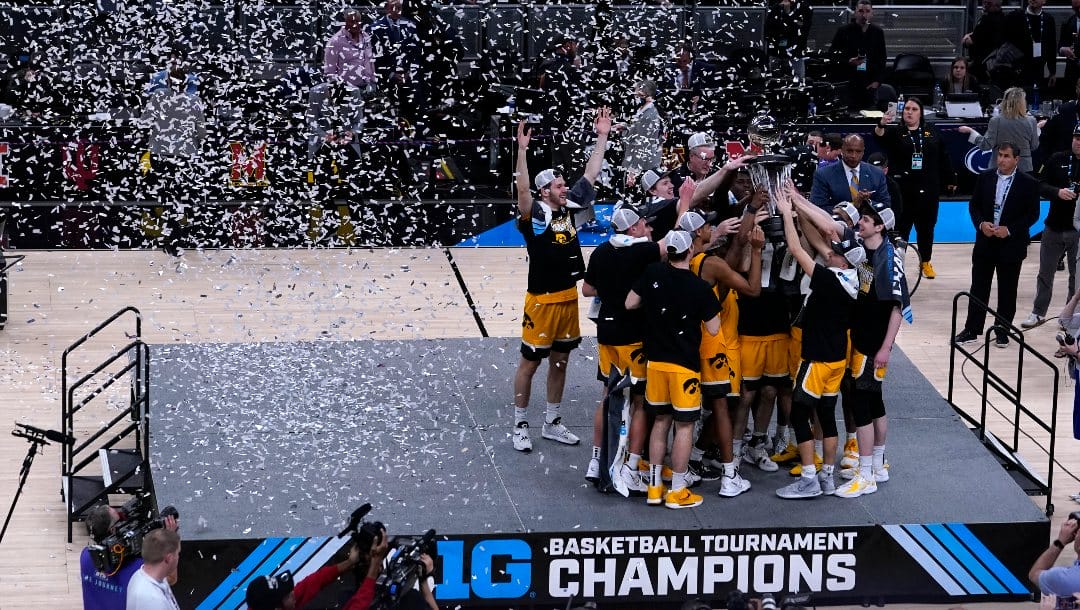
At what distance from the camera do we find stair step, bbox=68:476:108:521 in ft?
27.9

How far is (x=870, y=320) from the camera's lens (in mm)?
8133

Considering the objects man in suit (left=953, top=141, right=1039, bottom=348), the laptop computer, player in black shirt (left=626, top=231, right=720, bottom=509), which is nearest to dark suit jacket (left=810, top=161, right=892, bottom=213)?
man in suit (left=953, top=141, right=1039, bottom=348)

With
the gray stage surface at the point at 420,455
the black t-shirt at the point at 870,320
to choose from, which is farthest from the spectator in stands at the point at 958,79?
the black t-shirt at the point at 870,320

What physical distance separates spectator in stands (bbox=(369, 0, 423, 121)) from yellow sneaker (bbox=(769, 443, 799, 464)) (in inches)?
259

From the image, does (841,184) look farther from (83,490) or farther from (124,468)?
(83,490)

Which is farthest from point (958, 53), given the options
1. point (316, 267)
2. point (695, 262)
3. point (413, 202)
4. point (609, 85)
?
point (695, 262)

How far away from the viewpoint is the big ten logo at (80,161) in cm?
1440

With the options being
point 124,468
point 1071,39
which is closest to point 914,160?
point 1071,39

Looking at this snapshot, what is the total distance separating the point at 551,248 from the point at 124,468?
2.65m

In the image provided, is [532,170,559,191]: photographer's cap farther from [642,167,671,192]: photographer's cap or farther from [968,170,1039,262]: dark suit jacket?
[968,170,1039,262]: dark suit jacket

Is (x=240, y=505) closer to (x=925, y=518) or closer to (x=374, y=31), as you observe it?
(x=925, y=518)

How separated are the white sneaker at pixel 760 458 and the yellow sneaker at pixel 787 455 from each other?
0.06m

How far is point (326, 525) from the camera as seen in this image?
770 cm

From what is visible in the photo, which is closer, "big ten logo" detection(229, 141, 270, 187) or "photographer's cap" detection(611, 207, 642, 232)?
"photographer's cap" detection(611, 207, 642, 232)
